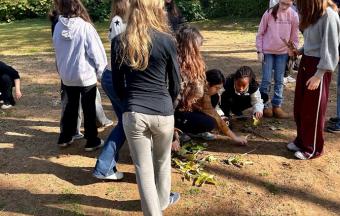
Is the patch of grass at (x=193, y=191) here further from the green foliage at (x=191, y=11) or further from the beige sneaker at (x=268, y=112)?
the green foliage at (x=191, y=11)

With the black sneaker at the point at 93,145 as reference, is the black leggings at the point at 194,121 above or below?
above

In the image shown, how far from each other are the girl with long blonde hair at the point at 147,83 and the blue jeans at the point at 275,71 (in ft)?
8.65

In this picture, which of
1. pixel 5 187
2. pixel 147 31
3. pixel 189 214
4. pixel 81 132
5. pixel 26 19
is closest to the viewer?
pixel 147 31

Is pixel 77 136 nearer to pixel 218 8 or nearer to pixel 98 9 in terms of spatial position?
pixel 218 8

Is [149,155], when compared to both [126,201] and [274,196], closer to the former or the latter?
[126,201]

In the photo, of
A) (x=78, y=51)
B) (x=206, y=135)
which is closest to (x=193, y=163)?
(x=206, y=135)

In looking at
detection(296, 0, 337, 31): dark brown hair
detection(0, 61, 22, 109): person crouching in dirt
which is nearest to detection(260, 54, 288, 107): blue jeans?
detection(296, 0, 337, 31): dark brown hair

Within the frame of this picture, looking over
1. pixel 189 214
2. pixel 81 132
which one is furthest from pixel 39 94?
pixel 189 214

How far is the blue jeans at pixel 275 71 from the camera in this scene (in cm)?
535

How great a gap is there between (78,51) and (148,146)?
1.69m

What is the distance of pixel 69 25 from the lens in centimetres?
409

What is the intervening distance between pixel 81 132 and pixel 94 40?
1490 millimetres

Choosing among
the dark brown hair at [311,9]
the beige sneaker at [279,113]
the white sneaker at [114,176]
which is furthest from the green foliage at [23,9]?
the dark brown hair at [311,9]

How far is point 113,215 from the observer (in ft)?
11.5
